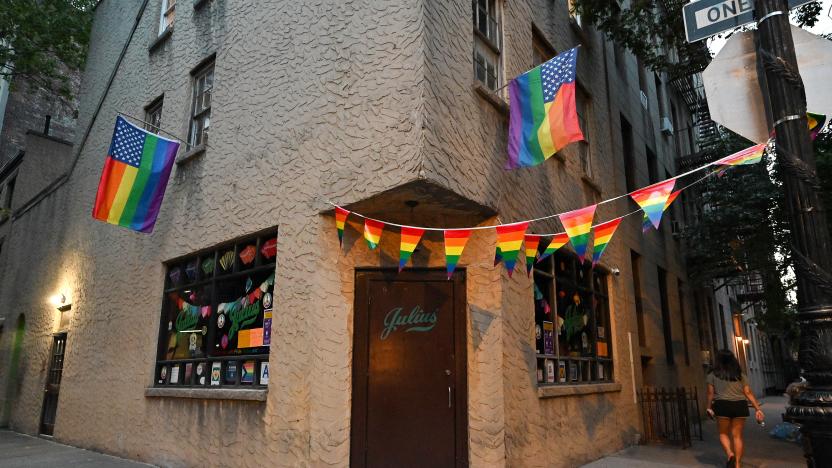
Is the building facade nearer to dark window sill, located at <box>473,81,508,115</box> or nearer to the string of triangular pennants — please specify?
dark window sill, located at <box>473,81,508,115</box>

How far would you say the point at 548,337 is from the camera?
27.7 feet

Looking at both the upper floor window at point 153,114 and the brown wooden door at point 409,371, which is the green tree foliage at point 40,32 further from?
the brown wooden door at point 409,371

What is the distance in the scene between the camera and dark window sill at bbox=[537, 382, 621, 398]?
7.72 m

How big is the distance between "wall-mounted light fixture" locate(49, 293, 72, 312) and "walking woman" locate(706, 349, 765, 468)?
504 inches

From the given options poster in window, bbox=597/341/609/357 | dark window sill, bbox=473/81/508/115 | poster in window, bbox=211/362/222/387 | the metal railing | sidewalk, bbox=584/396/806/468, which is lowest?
sidewalk, bbox=584/396/806/468

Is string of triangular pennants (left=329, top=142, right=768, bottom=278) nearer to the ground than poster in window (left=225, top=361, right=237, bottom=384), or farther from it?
farther from it

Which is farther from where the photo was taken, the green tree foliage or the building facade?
the green tree foliage

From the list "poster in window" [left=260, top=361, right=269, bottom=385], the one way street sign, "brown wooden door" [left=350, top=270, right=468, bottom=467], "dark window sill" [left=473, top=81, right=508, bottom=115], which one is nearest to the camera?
the one way street sign

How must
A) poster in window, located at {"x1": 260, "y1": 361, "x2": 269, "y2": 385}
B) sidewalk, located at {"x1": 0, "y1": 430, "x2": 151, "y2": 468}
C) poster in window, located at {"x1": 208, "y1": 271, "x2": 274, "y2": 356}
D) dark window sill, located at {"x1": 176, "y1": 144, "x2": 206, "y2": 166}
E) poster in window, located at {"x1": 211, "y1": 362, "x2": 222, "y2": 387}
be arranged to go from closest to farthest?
poster in window, located at {"x1": 260, "y1": 361, "x2": 269, "y2": 385} < poster in window, located at {"x1": 208, "y1": 271, "x2": 274, "y2": 356} < poster in window, located at {"x1": 211, "y1": 362, "x2": 222, "y2": 387} < sidewalk, located at {"x1": 0, "y1": 430, "x2": 151, "y2": 468} < dark window sill, located at {"x1": 176, "y1": 144, "x2": 206, "y2": 166}

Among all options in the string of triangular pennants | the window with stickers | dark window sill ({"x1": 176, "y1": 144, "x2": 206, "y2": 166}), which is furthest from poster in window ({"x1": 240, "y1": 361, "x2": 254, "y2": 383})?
dark window sill ({"x1": 176, "y1": 144, "x2": 206, "y2": 166})

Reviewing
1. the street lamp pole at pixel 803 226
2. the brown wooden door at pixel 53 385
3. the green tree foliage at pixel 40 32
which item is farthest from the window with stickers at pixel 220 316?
the green tree foliage at pixel 40 32

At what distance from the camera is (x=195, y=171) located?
9.49 metres

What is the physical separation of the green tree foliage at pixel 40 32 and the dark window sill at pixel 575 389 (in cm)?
1795

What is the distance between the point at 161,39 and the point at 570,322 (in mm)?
9632
